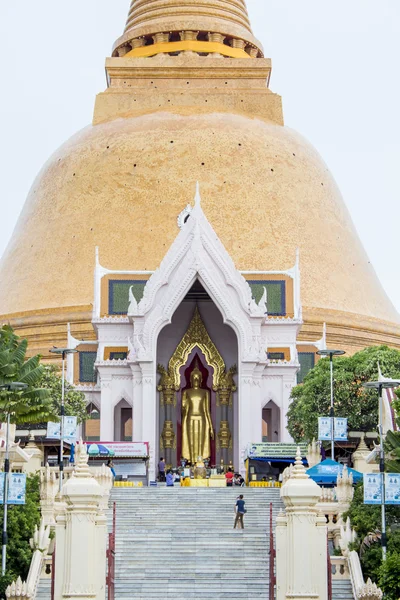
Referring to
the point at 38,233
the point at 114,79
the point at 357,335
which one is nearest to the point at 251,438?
the point at 357,335

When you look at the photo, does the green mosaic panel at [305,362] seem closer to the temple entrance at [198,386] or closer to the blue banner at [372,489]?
the temple entrance at [198,386]

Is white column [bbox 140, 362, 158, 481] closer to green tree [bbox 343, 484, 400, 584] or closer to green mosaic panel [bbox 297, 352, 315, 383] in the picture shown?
green mosaic panel [bbox 297, 352, 315, 383]

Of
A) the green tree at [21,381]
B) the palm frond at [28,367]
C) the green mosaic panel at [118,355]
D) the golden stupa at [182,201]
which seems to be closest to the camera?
the green tree at [21,381]

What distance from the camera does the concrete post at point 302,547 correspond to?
56.2 ft

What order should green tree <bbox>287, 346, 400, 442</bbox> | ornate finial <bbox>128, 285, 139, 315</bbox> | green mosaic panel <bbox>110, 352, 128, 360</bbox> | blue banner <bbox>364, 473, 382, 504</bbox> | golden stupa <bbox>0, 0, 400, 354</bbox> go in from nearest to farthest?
blue banner <bbox>364, 473, 382, 504</bbox> → green tree <bbox>287, 346, 400, 442</bbox> → ornate finial <bbox>128, 285, 139, 315</bbox> → green mosaic panel <bbox>110, 352, 128, 360</bbox> → golden stupa <bbox>0, 0, 400, 354</bbox>

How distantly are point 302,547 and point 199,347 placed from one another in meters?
23.2

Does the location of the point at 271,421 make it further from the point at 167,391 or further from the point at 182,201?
the point at 182,201

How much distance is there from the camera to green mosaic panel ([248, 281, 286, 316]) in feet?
132

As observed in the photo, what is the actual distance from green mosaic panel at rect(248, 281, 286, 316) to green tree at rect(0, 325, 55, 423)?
10.6m

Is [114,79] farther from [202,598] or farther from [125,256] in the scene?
[202,598]

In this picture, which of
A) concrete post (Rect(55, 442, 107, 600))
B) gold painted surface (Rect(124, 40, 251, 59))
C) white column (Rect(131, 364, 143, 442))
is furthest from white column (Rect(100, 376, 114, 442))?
concrete post (Rect(55, 442, 107, 600))

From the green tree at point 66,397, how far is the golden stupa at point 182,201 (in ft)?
21.2

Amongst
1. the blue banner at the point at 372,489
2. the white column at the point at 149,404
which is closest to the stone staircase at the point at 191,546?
the blue banner at the point at 372,489

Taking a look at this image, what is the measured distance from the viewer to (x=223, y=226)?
4628 centimetres
